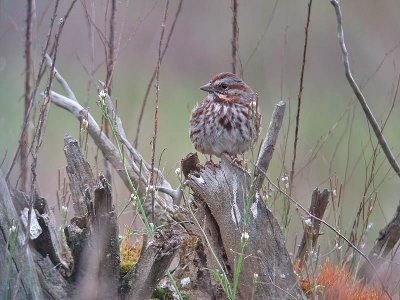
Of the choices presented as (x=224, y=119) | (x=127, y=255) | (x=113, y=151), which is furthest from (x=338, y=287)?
(x=113, y=151)

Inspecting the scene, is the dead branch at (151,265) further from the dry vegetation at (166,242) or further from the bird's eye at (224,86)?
the bird's eye at (224,86)

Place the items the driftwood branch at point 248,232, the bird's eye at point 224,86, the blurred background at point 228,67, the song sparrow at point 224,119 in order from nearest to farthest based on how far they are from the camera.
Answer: the driftwood branch at point 248,232 → the song sparrow at point 224,119 → the bird's eye at point 224,86 → the blurred background at point 228,67

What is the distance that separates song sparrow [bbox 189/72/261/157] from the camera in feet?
18.0

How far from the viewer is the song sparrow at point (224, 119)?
5496mm

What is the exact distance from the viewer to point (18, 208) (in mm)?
4504

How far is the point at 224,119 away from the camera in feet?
18.2

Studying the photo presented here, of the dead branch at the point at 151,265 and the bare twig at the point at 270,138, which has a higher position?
the bare twig at the point at 270,138

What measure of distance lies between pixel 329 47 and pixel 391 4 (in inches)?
43.2

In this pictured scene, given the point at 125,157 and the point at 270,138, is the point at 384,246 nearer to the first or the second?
the point at 270,138

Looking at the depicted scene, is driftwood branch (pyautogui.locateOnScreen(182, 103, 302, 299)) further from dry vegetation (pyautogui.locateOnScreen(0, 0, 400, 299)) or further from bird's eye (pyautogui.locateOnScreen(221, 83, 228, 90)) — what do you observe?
bird's eye (pyautogui.locateOnScreen(221, 83, 228, 90))

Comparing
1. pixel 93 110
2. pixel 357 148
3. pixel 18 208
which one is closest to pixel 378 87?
pixel 357 148

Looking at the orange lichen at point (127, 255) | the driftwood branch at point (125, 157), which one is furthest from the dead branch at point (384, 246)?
the orange lichen at point (127, 255)

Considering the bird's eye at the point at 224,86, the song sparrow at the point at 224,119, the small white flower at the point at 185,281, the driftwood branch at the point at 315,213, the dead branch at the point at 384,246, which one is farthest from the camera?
the bird's eye at the point at 224,86

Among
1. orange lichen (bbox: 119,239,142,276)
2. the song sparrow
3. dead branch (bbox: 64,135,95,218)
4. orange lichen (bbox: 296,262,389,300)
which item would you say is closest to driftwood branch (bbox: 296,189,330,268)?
orange lichen (bbox: 296,262,389,300)
